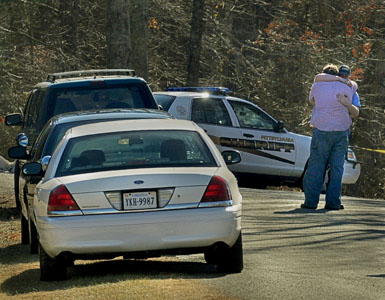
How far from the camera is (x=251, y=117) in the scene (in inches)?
827

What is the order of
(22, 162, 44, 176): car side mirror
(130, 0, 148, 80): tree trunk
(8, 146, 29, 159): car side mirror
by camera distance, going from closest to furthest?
(22, 162, 44, 176): car side mirror < (8, 146, 29, 159): car side mirror < (130, 0, 148, 80): tree trunk

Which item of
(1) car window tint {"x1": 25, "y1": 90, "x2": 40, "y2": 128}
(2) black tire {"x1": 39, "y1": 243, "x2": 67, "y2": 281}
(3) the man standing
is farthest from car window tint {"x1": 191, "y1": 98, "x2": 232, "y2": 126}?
(2) black tire {"x1": 39, "y1": 243, "x2": 67, "y2": 281}

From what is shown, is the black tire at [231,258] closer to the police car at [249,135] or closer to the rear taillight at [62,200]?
the rear taillight at [62,200]

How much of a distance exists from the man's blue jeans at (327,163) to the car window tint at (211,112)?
186 inches

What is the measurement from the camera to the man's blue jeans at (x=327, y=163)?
15.8 meters

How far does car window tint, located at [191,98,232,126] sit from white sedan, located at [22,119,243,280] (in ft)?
34.7

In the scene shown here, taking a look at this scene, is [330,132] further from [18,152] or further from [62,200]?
[62,200]

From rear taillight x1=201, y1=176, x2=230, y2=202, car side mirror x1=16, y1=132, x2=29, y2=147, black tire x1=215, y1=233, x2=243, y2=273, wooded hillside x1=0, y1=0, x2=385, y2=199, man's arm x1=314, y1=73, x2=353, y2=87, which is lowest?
wooded hillside x1=0, y1=0, x2=385, y2=199

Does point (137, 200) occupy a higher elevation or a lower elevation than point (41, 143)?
higher

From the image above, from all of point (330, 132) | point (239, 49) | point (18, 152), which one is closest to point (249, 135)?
point (330, 132)

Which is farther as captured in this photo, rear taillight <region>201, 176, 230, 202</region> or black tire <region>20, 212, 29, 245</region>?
black tire <region>20, 212, 29, 245</region>

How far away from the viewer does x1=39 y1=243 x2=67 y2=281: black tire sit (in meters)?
9.73

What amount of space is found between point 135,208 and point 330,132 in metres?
6.79

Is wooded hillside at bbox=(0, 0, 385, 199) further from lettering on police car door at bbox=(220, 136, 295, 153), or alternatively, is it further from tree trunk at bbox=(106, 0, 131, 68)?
lettering on police car door at bbox=(220, 136, 295, 153)
